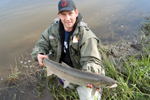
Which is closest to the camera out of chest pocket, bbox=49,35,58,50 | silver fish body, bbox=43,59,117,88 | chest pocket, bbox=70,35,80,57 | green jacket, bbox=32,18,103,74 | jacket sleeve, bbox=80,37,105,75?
silver fish body, bbox=43,59,117,88

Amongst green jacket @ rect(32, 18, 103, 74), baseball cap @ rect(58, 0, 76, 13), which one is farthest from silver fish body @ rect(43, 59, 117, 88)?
baseball cap @ rect(58, 0, 76, 13)

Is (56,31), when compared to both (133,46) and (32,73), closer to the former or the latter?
(32,73)

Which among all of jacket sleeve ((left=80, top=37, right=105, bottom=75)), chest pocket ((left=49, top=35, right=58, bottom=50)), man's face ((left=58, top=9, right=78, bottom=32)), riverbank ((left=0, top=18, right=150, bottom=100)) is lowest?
riverbank ((left=0, top=18, right=150, bottom=100))

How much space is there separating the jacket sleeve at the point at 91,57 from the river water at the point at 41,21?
2.85m

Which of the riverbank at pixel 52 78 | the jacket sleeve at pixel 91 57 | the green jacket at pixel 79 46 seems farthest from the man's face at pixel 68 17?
the riverbank at pixel 52 78

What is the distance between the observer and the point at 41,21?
7.70m

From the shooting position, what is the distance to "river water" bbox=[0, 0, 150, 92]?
215 inches

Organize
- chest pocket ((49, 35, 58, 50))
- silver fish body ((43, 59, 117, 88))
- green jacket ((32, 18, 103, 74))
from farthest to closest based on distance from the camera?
1. chest pocket ((49, 35, 58, 50))
2. green jacket ((32, 18, 103, 74))
3. silver fish body ((43, 59, 117, 88))

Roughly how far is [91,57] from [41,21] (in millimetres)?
6198

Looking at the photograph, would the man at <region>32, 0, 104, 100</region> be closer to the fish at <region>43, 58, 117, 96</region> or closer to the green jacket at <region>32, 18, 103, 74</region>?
the green jacket at <region>32, 18, 103, 74</region>

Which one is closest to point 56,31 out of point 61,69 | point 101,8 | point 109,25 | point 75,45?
point 75,45

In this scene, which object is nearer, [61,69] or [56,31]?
[61,69]

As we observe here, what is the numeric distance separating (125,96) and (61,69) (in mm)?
1446

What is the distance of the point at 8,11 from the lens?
905cm
